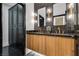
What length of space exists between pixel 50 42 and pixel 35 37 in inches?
8.6

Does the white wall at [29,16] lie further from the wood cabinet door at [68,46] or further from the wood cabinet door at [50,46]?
the wood cabinet door at [68,46]

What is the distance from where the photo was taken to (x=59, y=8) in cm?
169

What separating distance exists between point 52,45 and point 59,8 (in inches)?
20.0

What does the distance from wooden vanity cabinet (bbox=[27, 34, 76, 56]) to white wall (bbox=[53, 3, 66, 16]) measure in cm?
33

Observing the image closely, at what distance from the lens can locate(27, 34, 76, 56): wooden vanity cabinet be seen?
1.60 meters

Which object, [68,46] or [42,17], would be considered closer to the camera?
[68,46]

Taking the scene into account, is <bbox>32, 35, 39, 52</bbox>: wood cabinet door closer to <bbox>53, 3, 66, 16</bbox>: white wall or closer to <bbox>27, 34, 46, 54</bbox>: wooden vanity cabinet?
<bbox>27, 34, 46, 54</bbox>: wooden vanity cabinet

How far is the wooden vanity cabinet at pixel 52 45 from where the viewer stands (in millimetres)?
1601

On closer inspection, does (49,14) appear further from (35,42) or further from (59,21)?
(35,42)

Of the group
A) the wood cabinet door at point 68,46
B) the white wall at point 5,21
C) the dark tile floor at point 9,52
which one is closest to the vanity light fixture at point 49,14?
the wood cabinet door at point 68,46

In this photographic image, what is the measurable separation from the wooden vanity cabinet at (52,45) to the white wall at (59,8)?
0.33m

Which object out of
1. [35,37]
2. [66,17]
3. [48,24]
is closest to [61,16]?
[66,17]

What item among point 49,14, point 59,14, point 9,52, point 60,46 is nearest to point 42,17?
point 49,14

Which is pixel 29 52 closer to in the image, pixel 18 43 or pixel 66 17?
pixel 18 43
